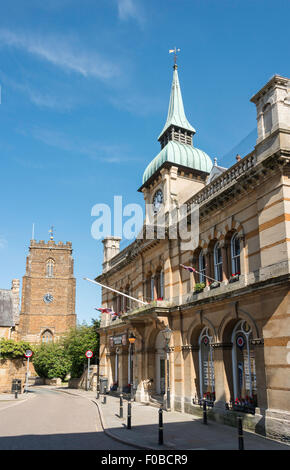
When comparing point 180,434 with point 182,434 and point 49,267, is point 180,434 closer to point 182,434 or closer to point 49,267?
point 182,434

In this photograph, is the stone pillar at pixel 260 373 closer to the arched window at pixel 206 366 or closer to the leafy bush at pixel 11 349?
the arched window at pixel 206 366

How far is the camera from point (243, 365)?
16.2 meters

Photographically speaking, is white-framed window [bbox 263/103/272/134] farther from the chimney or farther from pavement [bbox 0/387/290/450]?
the chimney

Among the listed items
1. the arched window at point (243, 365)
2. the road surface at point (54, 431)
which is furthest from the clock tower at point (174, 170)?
the road surface at point (54, 431)

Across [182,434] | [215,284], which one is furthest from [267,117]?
[182,434]

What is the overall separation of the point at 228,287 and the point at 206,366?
4502 mm

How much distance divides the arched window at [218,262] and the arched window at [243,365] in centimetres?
243

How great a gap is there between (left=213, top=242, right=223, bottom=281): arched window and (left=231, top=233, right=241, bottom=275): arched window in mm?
889

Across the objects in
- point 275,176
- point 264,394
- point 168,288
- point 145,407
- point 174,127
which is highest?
point 174,127

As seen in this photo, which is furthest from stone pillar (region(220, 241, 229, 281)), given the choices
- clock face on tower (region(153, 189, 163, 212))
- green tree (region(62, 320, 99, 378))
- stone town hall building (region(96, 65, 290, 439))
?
green tree (region(62, 320, 99, 378))
